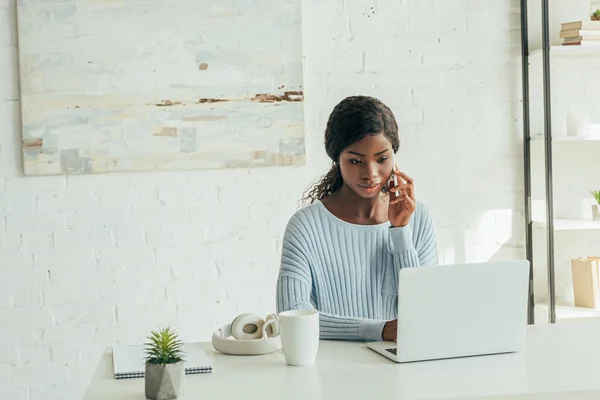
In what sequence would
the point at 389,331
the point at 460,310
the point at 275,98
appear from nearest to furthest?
the point at 460,310
the point at 389,331
the point at 275,98

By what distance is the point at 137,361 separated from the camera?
5.58ft

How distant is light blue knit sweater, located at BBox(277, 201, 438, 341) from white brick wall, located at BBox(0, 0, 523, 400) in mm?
1028

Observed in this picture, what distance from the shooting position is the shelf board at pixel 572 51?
10.5 ft

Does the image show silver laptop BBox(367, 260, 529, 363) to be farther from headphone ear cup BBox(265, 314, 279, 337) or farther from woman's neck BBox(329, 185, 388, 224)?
woman's neck BBox(329, 185, 388, 224)

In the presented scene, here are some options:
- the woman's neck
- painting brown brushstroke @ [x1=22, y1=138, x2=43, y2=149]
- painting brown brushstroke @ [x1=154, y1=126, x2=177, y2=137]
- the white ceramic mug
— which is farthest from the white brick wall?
the white ceramic mug

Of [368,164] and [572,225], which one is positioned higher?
[368,164]

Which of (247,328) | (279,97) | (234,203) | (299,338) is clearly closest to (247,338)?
(247,328)

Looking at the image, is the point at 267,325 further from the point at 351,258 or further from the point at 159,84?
the point at 159,84

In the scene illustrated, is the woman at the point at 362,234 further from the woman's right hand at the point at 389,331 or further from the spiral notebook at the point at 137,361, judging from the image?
the spiral notebook at the point at 137,361

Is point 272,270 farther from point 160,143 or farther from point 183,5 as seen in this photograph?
point 183,5

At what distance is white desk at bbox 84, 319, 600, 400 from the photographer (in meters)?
1.46

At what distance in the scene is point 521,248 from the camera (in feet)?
11.2

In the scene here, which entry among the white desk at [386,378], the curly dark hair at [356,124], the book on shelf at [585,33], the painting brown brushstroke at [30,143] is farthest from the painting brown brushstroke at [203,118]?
the white desk at [386,378]

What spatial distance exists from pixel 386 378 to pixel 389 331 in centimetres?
34
